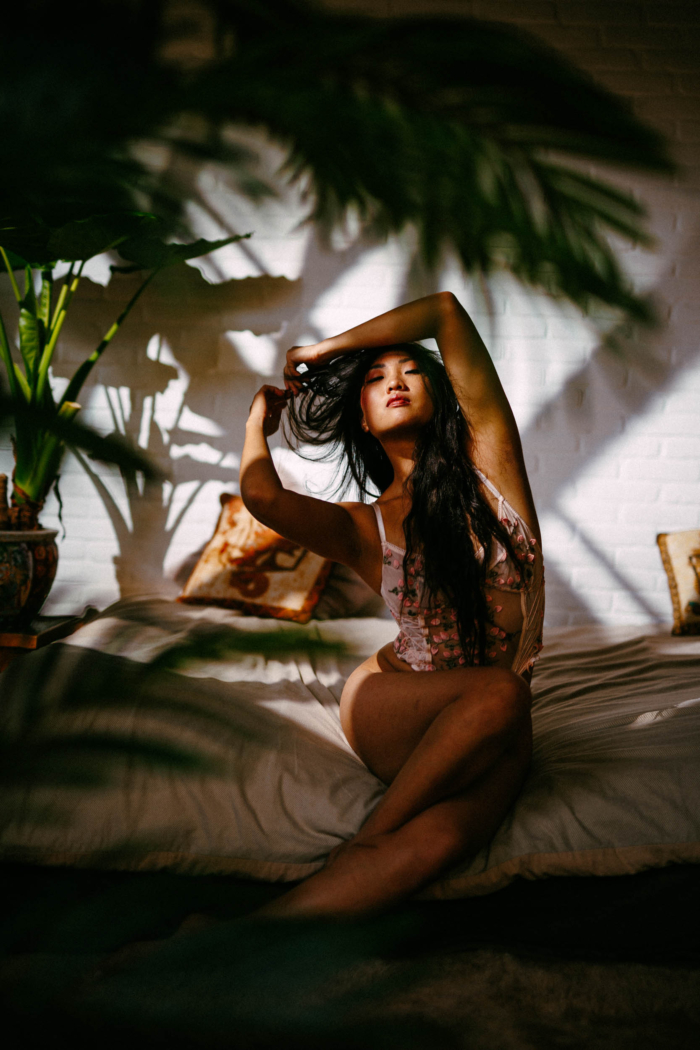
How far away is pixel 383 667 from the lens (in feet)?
4.48

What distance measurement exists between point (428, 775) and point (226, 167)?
963mm

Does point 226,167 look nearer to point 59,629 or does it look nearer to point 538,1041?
point 538,1041

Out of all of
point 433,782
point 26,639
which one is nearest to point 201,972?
point 433,782

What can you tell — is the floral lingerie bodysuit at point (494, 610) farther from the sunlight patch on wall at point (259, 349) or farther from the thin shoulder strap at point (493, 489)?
the sunlight patch on wall at point (259, 349)

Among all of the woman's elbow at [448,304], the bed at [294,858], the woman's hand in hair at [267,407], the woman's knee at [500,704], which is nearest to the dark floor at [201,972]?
the bed at [294,858]

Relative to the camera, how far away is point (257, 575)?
2352 millimetres

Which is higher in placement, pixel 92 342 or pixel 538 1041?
pixel 92 342

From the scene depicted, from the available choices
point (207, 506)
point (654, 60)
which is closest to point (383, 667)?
point (207, 506)

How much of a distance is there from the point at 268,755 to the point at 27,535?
127cm

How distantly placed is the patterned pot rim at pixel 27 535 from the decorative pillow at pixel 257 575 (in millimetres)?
487

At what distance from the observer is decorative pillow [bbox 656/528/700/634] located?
2.29m

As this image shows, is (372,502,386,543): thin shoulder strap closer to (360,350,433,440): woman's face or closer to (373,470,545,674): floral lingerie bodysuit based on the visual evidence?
(373,470,545,674): floral lingerie bodysuit

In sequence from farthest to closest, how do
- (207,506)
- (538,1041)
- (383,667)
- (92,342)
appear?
(207,506)
(92,342)
(383,667)
(538,1041)

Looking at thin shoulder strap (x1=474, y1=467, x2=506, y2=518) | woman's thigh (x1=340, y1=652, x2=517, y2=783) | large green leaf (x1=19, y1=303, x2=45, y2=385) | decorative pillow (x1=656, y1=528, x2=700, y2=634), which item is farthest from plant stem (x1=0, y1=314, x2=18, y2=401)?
decorative pillow (x1=656, y1=528, x2=700, y2=634)
